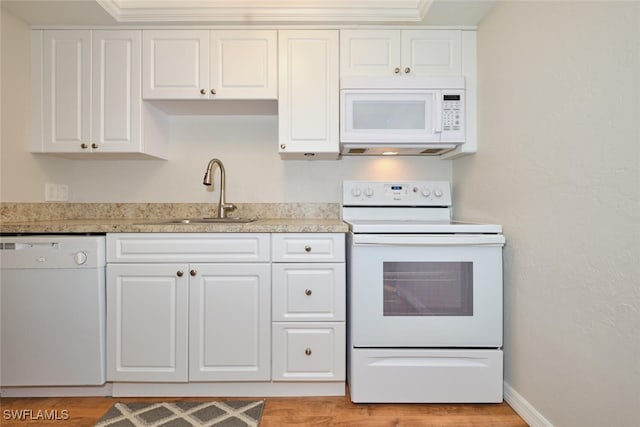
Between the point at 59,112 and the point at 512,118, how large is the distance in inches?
94.9

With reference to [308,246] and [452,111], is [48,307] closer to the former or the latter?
Result: [308,246]

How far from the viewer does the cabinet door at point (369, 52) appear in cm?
194

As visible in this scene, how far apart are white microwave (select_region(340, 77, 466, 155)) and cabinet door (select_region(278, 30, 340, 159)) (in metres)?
0.08

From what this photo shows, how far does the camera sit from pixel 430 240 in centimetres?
160

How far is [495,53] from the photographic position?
A: 69.3 inches

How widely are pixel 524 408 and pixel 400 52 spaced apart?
1888 mm

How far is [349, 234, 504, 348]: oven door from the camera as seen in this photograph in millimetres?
1606

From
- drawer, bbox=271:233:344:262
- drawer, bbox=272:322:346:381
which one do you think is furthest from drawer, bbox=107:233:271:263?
drawer, bbox=272:322:346:381

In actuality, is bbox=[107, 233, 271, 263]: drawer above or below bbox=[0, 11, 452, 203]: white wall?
below

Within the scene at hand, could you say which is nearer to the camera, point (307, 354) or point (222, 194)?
point (307, 354)

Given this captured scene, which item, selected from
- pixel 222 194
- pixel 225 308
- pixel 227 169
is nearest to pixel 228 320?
pixel 225 308

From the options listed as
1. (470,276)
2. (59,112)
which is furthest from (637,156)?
(59,112)

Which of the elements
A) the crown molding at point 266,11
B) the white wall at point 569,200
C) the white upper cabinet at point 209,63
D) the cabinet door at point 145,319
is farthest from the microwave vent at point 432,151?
the cabinet door at point 145,319

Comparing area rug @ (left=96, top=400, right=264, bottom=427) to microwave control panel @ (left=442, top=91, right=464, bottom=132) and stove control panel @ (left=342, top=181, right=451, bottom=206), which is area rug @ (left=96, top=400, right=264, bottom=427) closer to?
stove control panel @ (left=342, top=181, right=451, bottom=206)
